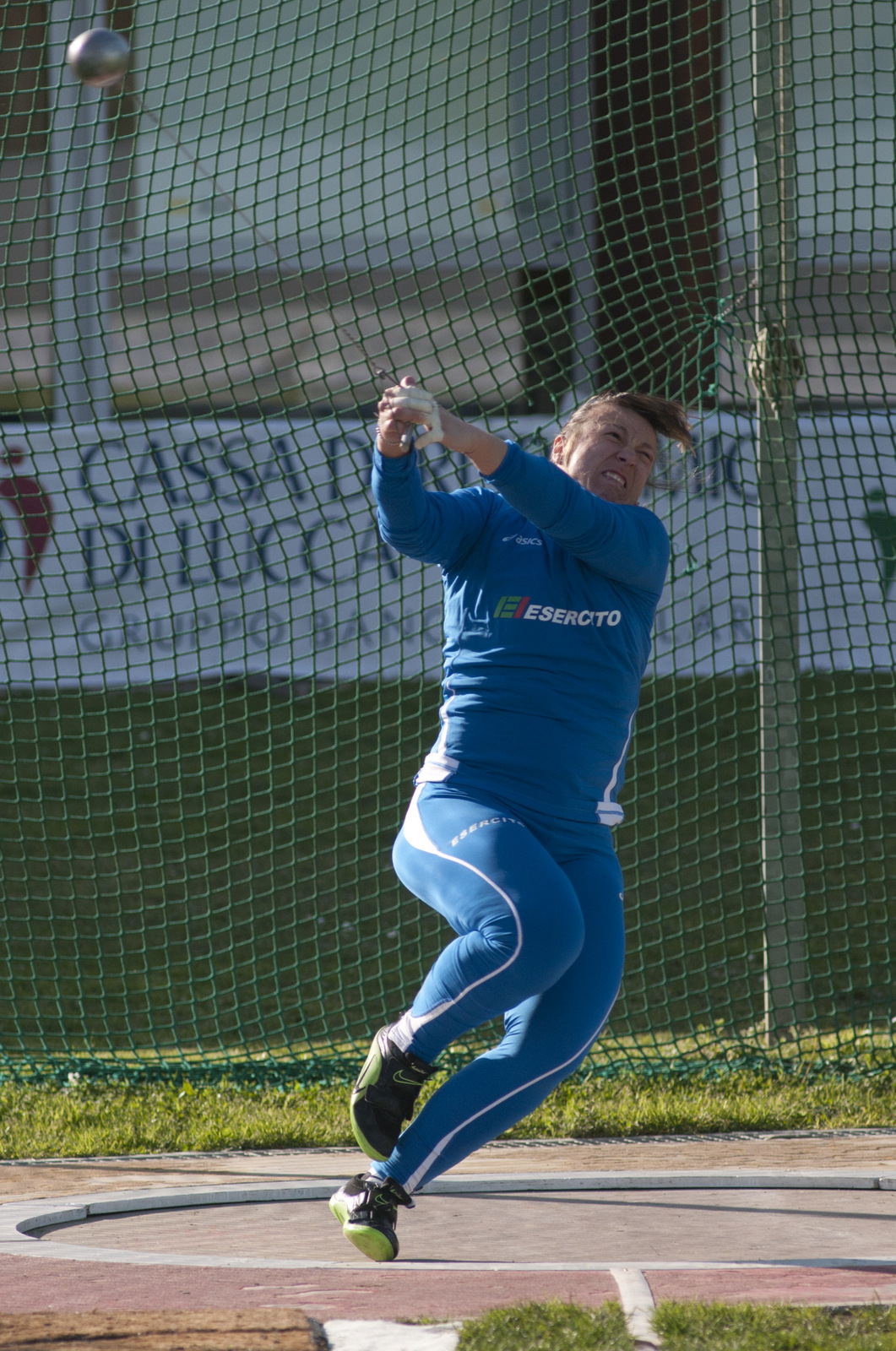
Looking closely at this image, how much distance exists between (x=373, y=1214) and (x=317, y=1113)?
1592 mm

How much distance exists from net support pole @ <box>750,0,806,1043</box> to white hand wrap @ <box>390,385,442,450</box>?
8.59 feet

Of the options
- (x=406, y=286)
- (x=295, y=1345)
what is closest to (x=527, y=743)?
(x=295, y=1345)

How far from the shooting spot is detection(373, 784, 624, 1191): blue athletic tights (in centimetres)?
271

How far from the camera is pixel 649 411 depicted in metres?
3.17

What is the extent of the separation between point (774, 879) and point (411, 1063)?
7.98 ft

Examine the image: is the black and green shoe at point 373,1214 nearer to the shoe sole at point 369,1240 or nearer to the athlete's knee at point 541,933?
the shoe sole at point 369,1240

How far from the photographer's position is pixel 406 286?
11250 mm

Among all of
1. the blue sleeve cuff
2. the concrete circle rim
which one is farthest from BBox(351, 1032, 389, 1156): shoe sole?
the blue sleeve cuff

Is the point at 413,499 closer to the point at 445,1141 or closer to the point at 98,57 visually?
the point at 445,1141

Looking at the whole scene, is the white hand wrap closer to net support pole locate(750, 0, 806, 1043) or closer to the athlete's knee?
the athlete's knee

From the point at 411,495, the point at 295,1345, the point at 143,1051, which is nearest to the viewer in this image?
the point at 295,1345

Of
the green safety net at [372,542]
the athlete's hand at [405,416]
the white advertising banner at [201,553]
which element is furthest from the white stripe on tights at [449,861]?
the white advertising banner at [201,553]

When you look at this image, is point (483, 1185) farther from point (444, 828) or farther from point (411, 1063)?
point (444, 828)

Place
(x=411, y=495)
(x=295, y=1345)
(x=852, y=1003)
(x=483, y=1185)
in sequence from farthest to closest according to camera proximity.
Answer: (x=852, y=1003) < (x=483, y=1185) < (x=411, y=495) < (x=295, y=1345)
